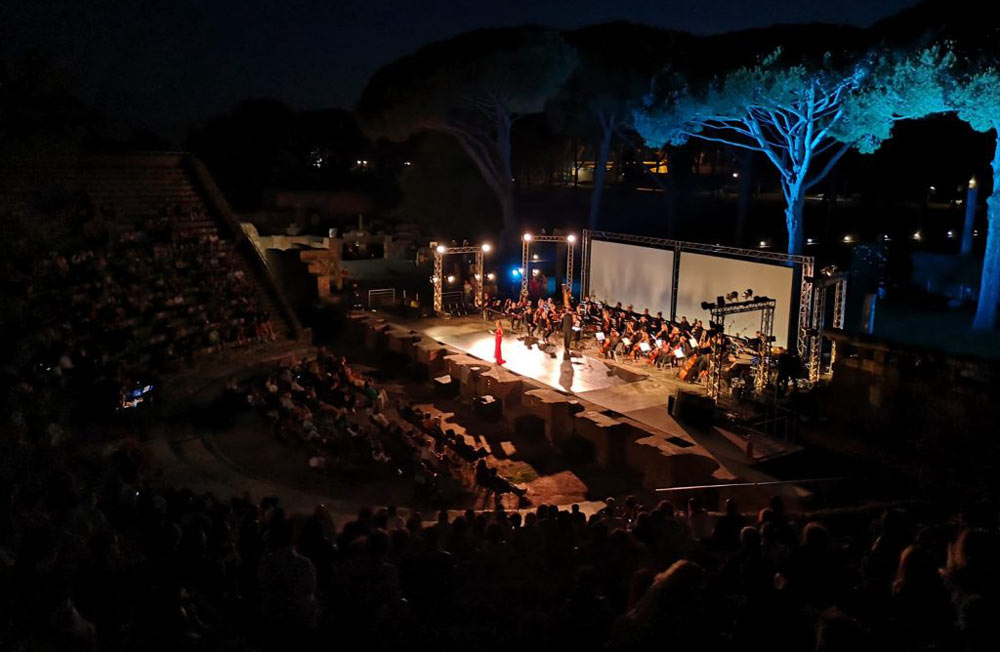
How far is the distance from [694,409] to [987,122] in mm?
10966

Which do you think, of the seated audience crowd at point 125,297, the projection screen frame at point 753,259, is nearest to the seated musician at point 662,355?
the projection screen frame at point 753,259

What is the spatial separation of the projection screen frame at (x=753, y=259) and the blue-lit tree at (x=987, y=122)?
209 inches

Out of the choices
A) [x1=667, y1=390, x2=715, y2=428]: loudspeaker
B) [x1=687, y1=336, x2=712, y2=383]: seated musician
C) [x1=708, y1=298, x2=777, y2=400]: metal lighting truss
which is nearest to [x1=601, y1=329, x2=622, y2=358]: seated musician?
[x1=687, y1=336, x2=712, y2=383]: seated musician

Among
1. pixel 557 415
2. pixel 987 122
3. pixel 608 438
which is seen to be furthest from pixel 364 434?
pixel 987 122

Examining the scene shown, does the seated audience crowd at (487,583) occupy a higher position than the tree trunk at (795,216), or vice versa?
the tree trunk at (795,216)

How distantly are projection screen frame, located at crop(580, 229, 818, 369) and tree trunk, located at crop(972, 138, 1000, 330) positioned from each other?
527 cm

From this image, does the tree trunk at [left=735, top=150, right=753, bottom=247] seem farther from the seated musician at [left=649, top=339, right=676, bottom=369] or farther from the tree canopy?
the seated musician at [left=649, top=339, right=676, bottom=369]

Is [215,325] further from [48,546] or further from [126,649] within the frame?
[126,649]

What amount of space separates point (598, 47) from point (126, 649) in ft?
103

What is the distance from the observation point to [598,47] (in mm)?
31797

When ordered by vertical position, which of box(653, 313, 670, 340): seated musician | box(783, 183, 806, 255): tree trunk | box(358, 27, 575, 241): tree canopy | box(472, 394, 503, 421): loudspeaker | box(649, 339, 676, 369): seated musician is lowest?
box(472, 394, 503, 421): loudspeaker

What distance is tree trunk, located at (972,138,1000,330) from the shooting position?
1822cm

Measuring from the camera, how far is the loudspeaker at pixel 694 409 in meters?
14.0

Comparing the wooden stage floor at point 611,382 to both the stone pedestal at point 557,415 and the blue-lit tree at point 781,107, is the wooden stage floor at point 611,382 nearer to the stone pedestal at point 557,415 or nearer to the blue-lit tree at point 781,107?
the stone pedestal at point 557,415
